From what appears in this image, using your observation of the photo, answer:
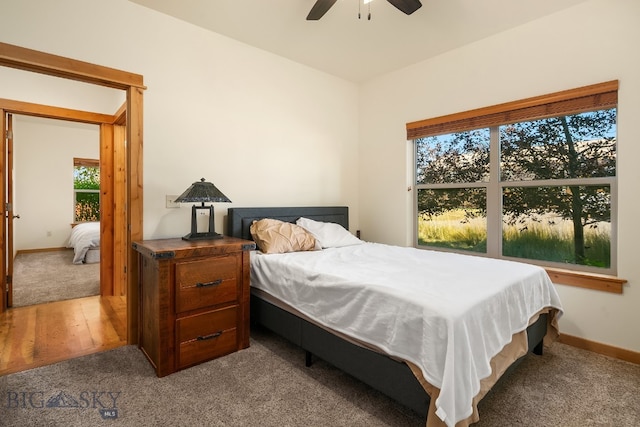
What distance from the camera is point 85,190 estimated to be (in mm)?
6871

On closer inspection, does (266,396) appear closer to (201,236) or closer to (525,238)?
(201,236)

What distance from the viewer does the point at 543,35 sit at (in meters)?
2.55

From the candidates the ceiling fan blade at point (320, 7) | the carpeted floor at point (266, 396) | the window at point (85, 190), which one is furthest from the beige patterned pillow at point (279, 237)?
the window at point (85, 190)

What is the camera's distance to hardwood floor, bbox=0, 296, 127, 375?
220 cm

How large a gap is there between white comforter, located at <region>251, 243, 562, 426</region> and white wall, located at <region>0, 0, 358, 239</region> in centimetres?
97

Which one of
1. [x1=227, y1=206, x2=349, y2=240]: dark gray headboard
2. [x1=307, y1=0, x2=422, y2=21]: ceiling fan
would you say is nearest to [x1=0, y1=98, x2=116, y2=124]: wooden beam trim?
[x1=227, y1=206, x2=349, y2=240]: dark gray headboard

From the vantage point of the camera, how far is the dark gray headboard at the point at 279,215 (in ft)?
9.36

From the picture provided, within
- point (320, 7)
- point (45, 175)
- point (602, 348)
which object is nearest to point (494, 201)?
point (602, 348)

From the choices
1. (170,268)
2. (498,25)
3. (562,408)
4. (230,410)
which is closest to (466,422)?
(562,408)

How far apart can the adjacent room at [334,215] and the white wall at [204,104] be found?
0.02 meters

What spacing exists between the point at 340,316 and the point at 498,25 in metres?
2.78

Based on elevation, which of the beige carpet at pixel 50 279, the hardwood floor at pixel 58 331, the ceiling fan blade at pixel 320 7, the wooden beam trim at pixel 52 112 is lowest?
the hardwood floor at pixel 58 331

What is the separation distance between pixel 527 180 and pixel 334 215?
76.7 inches

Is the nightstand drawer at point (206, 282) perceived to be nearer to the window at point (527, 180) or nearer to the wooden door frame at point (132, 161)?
the wooden door frame at point (132, 161)
